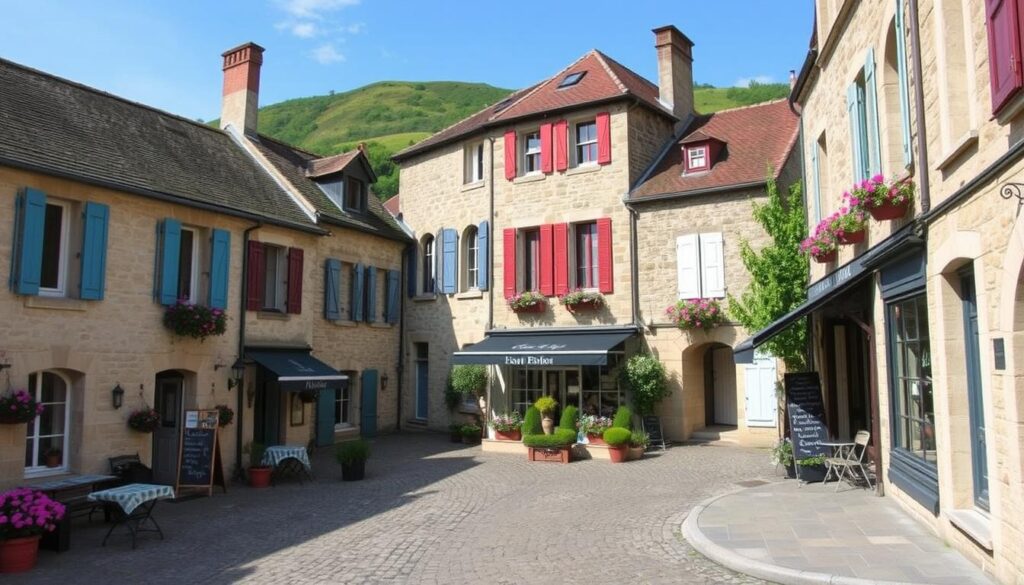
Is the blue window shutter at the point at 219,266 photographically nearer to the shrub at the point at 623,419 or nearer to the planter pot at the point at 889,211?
the shrub at the point at 623,419

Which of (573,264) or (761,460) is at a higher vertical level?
(573,264)

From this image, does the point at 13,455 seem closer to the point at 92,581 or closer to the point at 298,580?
the point at 92,581

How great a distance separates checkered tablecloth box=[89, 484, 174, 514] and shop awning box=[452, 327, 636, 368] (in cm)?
827

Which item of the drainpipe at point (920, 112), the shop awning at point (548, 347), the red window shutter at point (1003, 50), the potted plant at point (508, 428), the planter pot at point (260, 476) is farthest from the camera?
the potted plant at point (508, 428)

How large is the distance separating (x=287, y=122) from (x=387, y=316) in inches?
3725

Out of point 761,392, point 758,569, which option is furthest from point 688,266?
point 758,569

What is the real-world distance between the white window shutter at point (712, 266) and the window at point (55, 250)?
468 inches

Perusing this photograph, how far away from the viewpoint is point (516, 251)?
704 inches

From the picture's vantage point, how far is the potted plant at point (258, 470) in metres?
12.4

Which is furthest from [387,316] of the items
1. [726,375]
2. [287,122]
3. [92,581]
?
[287,122]

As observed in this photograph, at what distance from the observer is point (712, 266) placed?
15.6 metres

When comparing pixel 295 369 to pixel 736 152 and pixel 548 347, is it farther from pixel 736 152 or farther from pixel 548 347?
pixel 736 152

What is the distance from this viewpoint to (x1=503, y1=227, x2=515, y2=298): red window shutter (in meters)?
17.9

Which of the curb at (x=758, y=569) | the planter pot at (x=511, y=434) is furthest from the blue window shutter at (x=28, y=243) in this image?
the planter pot at (x=511, y=434)
